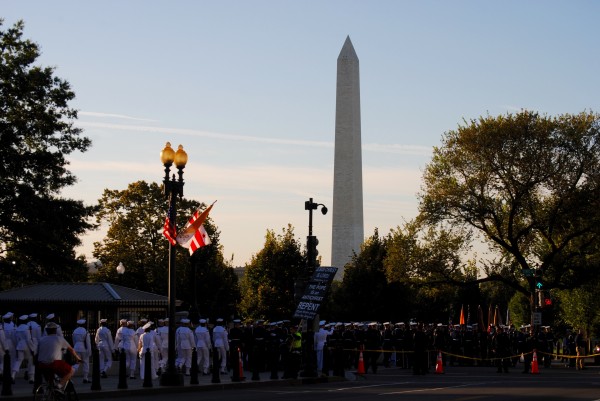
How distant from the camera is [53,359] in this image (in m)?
17.9

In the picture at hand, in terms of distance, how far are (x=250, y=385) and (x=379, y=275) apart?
142 ft

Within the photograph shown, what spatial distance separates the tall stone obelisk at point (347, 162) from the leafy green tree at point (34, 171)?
2172 cm

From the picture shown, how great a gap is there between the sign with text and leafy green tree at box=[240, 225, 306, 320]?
41.7 m

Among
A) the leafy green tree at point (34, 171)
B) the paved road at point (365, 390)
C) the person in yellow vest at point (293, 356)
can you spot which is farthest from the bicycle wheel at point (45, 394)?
the leafy green tree at point (34, 171)

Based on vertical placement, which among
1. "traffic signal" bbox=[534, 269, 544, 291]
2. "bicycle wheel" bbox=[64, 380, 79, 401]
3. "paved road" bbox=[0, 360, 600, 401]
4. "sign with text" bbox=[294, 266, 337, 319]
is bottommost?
"paved road" bbox=[0, 360, 600, 401]

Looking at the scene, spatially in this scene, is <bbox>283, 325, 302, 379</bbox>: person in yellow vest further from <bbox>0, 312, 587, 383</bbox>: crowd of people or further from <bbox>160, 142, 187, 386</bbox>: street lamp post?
<bbox>160, 142, 187, 386</bbox>: street lamp post

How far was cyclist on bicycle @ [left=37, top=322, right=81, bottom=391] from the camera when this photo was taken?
57.8 ft

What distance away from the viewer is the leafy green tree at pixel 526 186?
5538 cm

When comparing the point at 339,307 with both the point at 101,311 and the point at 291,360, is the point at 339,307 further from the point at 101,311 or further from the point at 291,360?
the point at 291,360

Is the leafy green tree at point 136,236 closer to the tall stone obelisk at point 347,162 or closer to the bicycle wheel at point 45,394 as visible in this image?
the tall stone obelisk at point 347,162

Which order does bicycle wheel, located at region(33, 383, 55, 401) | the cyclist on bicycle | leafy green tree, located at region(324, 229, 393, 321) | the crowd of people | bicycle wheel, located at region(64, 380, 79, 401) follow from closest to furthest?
bicycle wheel, located at region(33, 383, 55, 401) → the cyclist on bicycle → bicycle wheel, located at region(64, 380, 79, 401) → the crowd of people → leafy green tree, located at region(324, 229, 393, 321)

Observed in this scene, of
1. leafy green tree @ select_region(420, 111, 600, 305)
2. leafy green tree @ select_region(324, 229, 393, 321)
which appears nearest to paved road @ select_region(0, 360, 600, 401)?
leafy green tree @ select_region(420, 111, 600, 305)

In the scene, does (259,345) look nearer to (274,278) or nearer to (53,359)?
(53,359)

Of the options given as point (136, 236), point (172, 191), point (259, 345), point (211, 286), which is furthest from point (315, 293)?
point (136, 236)
